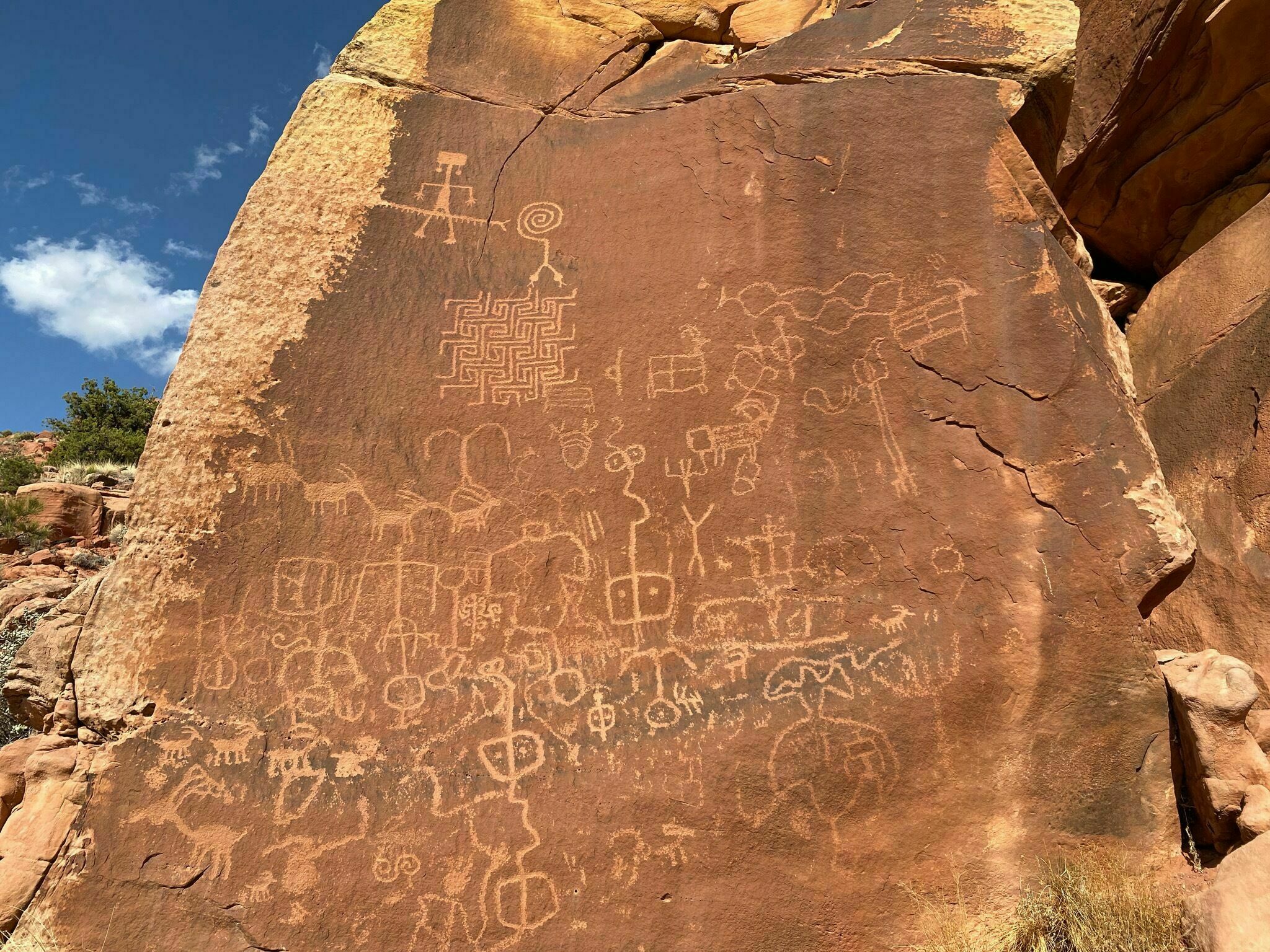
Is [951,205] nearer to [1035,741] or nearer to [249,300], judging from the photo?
[1035,741]

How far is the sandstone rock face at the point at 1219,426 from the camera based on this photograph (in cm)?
430

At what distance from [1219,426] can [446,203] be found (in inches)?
180

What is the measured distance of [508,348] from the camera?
163 inches

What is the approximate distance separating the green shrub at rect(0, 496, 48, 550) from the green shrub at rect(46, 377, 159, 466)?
5.60 metres

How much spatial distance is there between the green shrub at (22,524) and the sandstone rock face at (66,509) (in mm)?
84

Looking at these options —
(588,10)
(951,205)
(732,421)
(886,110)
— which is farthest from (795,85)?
(732,421)

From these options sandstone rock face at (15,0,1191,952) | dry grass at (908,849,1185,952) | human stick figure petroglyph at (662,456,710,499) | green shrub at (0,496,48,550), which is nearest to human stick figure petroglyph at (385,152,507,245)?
sandstone rock face at (15,0,1191,952)

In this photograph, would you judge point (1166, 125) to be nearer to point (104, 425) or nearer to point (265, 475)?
point (265, 475)

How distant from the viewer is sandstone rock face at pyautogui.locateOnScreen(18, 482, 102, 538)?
7723 millimetres

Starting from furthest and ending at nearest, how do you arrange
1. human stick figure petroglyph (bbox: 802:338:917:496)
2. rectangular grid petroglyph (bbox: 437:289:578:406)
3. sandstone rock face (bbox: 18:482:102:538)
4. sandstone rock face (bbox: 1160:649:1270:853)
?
1. sandstone rock face (bbox: 18:482:102:538)
2. rectangular grid petroglyph (bbox: 437:289:578:406)
3. human stick figure petroglyph (bbox: 802:338:917:496)
4. sandstone rock face (bbox: 1160:649:1270:853)

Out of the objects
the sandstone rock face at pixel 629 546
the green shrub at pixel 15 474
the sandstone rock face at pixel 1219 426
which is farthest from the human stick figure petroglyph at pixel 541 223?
the green shrub at pixel 15 474

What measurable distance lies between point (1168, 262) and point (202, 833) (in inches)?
294

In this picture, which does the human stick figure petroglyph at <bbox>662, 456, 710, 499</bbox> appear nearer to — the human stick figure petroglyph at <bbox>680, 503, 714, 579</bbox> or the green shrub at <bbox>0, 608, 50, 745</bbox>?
the human stick figure petroglyph at <bbox>680, 503, 714, 579</bbox>

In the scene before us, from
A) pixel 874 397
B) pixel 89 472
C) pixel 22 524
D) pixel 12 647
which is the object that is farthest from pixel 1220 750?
pixel 89 472
